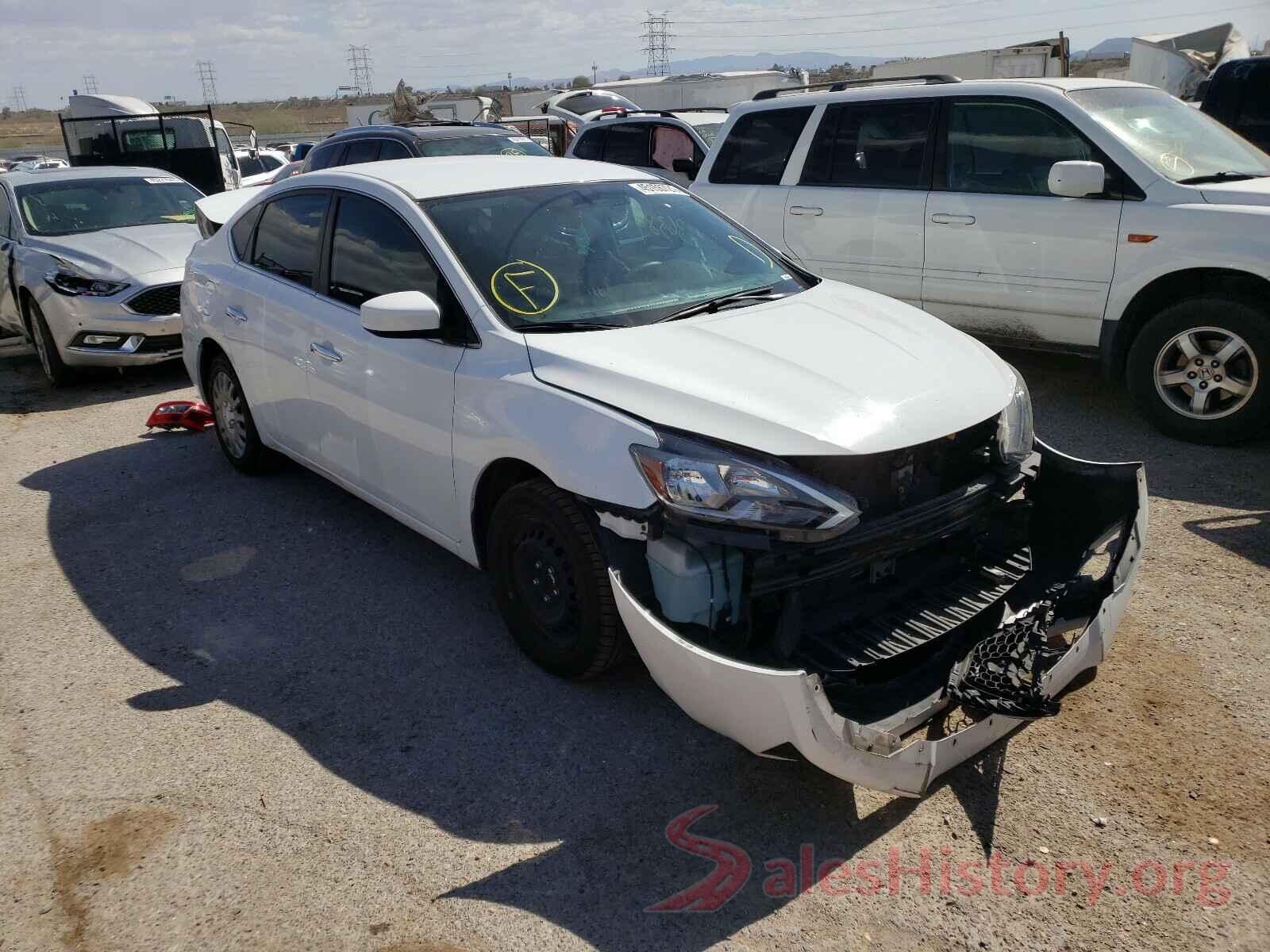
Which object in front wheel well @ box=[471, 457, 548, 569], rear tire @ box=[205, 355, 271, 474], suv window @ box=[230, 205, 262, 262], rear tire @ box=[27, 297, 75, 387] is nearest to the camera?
front wheel well @ box=[471, 457, 548, 569]

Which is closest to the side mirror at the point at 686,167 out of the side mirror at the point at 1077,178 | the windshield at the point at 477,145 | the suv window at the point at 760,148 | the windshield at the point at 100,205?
the suv window at the point at 760,148

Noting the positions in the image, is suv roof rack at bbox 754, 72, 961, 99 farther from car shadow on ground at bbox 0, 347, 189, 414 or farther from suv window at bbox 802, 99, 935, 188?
car shadow on ground at bbox 0, 347, 189, 414

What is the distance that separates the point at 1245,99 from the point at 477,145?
7318mm

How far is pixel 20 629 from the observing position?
4.43m

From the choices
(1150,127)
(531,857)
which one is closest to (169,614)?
(531,857)

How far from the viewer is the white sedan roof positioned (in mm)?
4359

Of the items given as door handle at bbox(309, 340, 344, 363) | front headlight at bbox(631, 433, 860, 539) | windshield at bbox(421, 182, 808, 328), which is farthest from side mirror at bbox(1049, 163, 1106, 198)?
→ door handle at bbox(309, 340, 344, 363)

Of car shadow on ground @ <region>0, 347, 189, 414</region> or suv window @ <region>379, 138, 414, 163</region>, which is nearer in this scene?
car shadow on ground @ <region>0, 347, 189, 414</region>

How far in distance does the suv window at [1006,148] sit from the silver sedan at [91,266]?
6.08 m

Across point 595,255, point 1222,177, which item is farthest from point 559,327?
point 1222,177

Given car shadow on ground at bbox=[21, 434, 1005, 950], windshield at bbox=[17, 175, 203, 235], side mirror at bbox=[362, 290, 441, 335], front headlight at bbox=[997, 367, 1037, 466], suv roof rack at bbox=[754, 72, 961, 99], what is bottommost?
car shadow on ground at bbox=[21, 434, 1005, 950]

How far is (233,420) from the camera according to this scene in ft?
19.5

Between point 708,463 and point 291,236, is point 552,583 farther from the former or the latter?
point 291,236

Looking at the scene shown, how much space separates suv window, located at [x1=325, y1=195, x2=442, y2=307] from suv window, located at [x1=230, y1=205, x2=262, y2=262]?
1.06 metres
